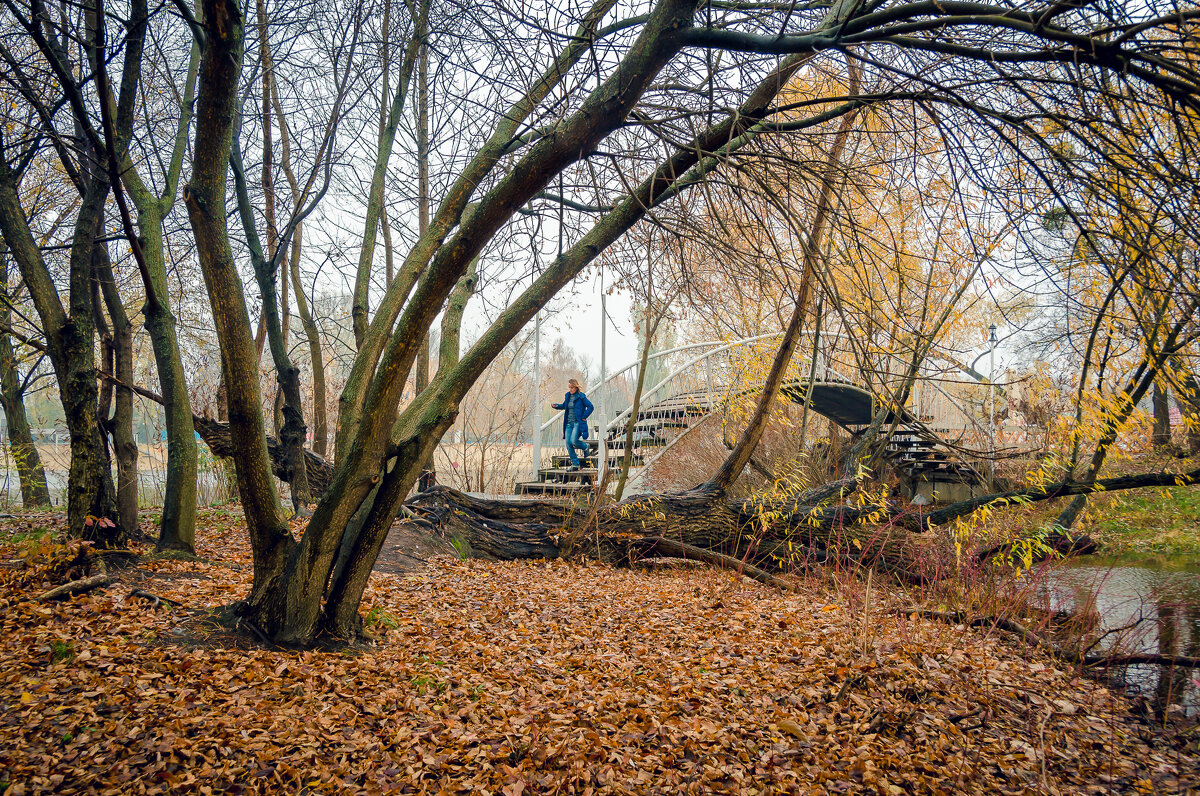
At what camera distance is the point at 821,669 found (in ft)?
12.6

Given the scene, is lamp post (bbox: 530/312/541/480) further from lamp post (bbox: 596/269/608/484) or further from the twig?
the twig

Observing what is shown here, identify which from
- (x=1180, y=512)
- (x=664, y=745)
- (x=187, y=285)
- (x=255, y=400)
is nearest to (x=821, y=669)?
(x=664, y=745)

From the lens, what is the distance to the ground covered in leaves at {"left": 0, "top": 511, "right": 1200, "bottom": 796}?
252 centimetres

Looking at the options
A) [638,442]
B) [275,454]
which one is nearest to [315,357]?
[275,454]

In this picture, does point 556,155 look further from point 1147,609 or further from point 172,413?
point 1147,609

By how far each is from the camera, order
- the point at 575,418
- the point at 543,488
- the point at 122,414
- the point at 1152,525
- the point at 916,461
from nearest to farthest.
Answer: the point at 122,414
the point at 575,418
the point at 543,488
the point at 1152,525
the point at 916,461

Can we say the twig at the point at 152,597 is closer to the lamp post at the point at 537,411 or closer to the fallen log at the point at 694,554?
the fallen log at the point at 694,554

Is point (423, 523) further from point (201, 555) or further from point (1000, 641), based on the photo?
point (1000, 641)

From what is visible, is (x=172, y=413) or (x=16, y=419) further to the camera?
(x=16, y=419)

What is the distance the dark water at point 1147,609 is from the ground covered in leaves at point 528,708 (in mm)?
597

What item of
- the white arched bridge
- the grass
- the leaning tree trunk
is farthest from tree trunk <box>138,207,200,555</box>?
the grass

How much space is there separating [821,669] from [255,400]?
3485mm

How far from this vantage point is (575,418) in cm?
1054

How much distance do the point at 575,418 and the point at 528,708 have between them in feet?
24.5
